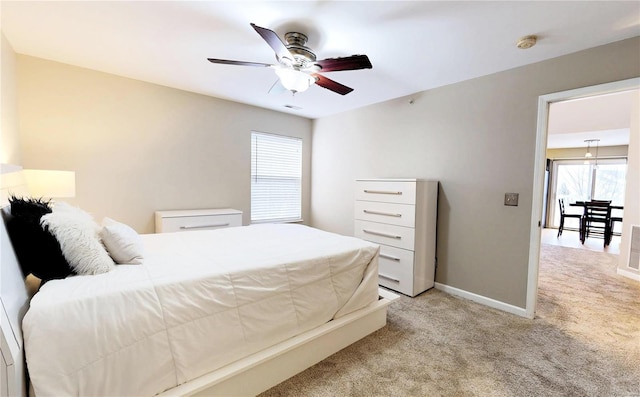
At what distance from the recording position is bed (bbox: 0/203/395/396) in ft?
3.25

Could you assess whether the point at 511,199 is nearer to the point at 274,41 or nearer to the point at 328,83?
the point at 328,83

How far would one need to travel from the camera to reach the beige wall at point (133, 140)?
8.41ft

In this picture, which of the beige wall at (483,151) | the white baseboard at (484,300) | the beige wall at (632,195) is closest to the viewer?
the beige wall at (483,151)

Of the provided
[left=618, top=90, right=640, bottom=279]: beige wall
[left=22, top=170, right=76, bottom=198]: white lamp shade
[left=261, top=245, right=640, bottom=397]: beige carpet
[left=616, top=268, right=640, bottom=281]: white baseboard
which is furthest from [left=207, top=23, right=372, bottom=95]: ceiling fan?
[left=616, top=268, right=640, bottom=281]: white baseboard

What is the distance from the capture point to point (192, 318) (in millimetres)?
1279

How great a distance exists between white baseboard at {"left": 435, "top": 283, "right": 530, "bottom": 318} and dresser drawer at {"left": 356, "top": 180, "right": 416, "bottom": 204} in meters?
1.11

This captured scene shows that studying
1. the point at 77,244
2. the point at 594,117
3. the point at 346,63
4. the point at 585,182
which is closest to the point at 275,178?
the point at 346,63

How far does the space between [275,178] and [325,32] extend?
266 cm

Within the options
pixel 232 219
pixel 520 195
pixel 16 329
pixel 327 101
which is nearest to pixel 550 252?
pixel 520 195

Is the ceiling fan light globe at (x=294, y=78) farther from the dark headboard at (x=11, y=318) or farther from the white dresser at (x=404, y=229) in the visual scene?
the dark headboard at (x=11, y=318)

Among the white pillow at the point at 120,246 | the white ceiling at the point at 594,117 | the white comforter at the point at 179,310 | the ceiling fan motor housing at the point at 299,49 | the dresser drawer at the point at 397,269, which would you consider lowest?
the dresser drawer at the point at 397,269

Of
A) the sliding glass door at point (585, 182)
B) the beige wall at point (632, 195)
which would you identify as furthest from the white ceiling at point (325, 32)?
the sliding glass door at point (585, 182)

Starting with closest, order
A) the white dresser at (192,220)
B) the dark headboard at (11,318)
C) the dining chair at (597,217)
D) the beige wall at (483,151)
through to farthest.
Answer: the dark headboard at (11,318)
the beige wall at (483,151)
the white dresser at (192,220)
the dining chair at (597,217)

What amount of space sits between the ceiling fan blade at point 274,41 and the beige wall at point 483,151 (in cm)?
199
